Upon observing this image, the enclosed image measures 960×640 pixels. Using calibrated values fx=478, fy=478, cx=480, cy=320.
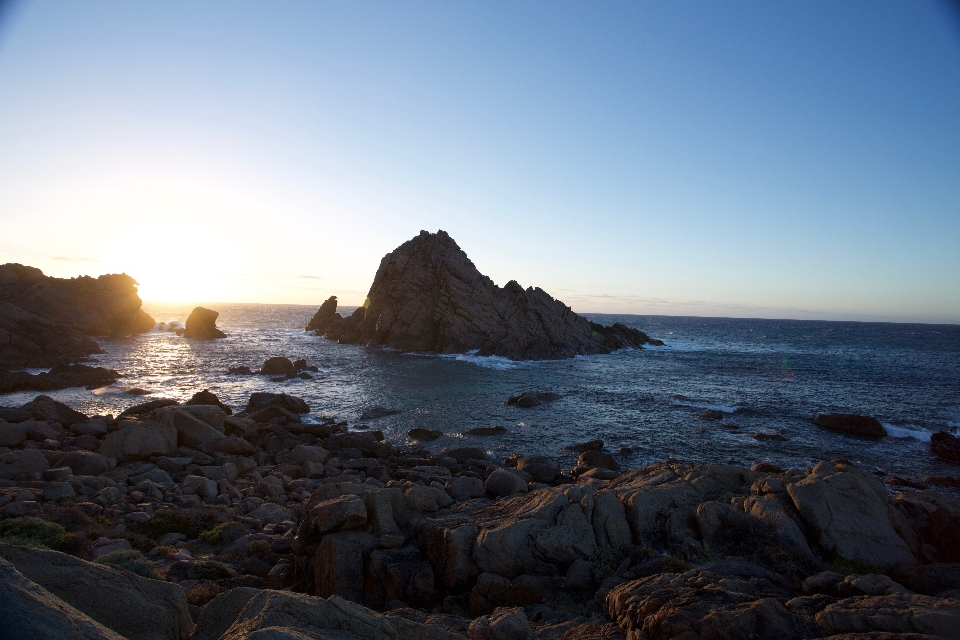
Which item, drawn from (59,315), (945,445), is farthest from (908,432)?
(59,315)

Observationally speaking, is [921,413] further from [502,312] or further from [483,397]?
[502,312]

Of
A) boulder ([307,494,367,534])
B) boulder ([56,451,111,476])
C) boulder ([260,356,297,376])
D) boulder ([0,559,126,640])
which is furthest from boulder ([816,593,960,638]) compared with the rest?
boulder ([260,356,297,376])

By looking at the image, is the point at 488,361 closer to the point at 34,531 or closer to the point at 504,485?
the point at 504,485

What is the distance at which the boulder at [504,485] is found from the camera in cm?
1791

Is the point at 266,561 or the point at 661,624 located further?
the point at 266,561

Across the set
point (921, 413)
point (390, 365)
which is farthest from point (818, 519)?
point (390, 365)

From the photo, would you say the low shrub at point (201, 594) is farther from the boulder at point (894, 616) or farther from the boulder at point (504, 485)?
the boulder at point (894, 616)

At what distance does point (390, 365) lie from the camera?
60812 mm

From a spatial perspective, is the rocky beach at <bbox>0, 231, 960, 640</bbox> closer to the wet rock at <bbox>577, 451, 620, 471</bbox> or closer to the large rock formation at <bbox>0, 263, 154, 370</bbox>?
the wet rock at <bbox>577, 451, 620, 471</bbox>

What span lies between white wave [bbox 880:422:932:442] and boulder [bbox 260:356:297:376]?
5150 centimetres

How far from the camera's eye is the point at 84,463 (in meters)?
18.6

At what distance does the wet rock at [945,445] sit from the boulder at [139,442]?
4107cm

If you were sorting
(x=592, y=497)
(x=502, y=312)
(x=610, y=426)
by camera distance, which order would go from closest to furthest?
1. (x=592, y=497)
2. (x=610, y=426)
3. (x=502, y=312)

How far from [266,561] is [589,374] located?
48135mm
